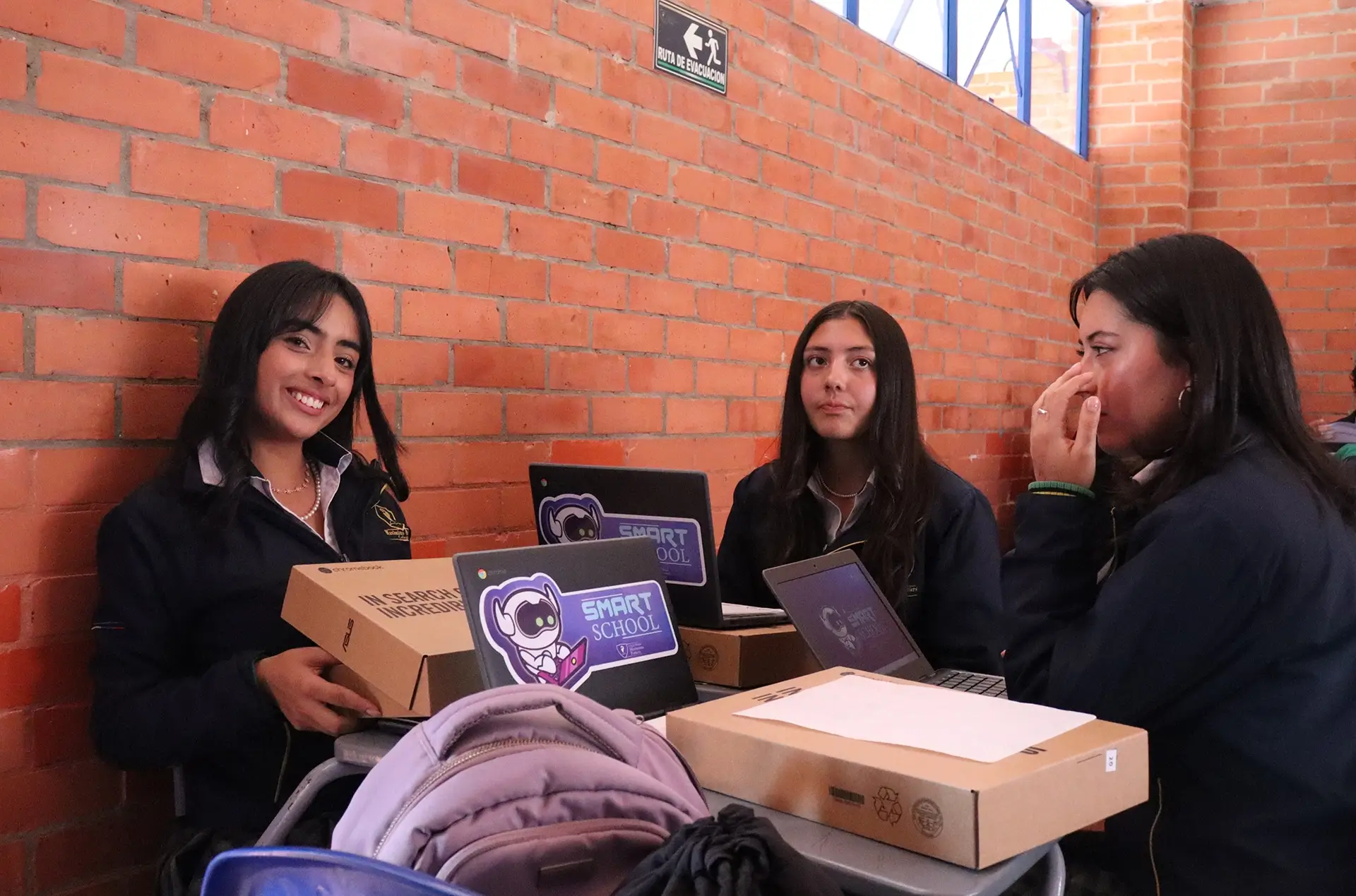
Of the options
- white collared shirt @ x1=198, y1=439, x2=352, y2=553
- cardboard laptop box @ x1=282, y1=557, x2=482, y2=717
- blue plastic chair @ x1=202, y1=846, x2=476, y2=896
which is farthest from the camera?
white collared shirt @ x1=198, y1=439, x2=352, y2=553

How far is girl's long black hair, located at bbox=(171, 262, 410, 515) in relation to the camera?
168cm

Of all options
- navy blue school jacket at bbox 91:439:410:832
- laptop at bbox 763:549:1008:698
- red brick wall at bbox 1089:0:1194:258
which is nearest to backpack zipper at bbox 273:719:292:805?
navy blue school jacket at bbox 91:439:410:832

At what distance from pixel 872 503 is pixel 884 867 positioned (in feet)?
4.29

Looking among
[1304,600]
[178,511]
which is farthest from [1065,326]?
[178,511]

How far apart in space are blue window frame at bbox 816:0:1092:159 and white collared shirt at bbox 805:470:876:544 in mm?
1620

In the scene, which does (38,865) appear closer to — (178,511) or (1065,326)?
(178,511)

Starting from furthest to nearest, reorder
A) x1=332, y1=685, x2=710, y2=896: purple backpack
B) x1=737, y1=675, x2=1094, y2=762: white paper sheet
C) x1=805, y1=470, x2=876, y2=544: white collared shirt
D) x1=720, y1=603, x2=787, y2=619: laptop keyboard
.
Result: x1=805, y1=470, x2=876, y2=544: white collared shirt, x1=720, y1=603, x2=787, y2=619: laptop keyboard, x1=737, y1=675, x2=1094, y2=762: white paper sheet, x1=332, y1=685, x2=710, y2=896: purple backpack

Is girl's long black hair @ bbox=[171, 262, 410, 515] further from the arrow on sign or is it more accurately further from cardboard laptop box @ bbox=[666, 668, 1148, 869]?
the arrow on sign

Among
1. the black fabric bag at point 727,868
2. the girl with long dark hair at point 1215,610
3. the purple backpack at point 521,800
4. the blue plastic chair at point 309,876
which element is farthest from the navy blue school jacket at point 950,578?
the blue plastic chair at point 309,876

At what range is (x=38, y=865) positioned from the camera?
1.63m

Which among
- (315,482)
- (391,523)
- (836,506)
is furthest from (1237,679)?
(315,482)

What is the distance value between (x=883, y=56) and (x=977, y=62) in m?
0.89

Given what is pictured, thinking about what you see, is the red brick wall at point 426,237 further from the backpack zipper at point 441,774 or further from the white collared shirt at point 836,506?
the backpack zipper at point 441,774

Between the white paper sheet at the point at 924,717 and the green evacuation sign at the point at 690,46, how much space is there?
178 cm
